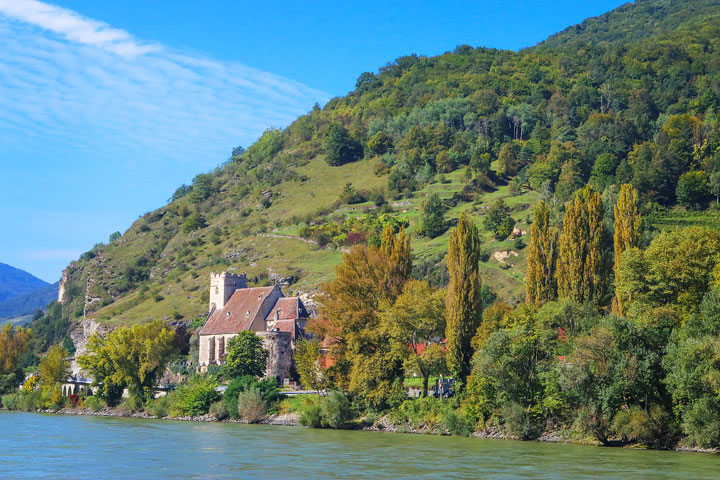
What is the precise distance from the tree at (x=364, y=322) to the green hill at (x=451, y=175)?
31988 millimetres

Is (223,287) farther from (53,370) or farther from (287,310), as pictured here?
(53,370)

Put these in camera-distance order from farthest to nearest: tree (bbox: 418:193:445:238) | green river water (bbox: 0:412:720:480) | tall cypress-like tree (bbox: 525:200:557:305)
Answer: tree (bbox: 418:193:445:238), tall cypress-like tree (bbox: 525:200:557:305), green river water (bbox: 0:412:720:480)

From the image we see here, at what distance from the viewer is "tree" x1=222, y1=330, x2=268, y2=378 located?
231 ft

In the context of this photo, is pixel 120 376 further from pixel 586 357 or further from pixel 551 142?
pixel 551 142

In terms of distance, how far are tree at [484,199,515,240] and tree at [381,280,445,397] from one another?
5198 centimetres

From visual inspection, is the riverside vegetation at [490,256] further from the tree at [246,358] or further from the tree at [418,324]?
the tree at [246,358]

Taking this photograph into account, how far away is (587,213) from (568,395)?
17730 millimetres

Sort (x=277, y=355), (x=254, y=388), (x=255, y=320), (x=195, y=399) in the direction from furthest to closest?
(x=255, y=320), (x=277, y=355), (x=195, y=399), (x=254, y=388)

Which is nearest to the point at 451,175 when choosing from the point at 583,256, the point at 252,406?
the point at 583,256

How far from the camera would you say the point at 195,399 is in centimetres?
6406

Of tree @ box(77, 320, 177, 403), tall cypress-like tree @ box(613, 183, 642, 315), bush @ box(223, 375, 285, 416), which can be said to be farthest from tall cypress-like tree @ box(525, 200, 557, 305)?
tree @ box(77, 320, 177, 403)

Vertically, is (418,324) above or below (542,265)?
below

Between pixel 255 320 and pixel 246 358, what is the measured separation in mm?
13261

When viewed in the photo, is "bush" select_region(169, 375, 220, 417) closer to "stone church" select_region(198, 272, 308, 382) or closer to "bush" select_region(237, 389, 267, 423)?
"bush" select_region(237, 389, 267, 423)
